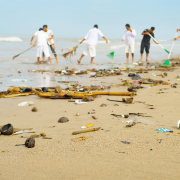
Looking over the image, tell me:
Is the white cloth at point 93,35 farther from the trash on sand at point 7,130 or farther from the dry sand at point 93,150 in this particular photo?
the trash on sand at point 7,130

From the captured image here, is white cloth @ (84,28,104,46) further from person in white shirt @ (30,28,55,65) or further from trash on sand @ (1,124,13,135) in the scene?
trash on sand @ (1,124,13,135)

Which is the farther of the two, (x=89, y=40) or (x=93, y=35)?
(x=89, y=40)

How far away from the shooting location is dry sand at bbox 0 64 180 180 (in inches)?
65.0

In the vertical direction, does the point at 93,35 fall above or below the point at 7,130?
above

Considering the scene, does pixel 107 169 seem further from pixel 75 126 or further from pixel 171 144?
pixel 75 126

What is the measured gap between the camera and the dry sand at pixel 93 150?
165 cm

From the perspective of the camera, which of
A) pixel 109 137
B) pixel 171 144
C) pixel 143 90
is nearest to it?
pixel 171 144

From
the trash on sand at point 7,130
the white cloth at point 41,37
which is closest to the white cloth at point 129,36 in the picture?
the white cloth at point 41,37

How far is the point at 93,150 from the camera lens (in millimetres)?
2041

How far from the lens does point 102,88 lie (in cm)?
543

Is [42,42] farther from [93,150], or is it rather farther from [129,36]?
[93,150]

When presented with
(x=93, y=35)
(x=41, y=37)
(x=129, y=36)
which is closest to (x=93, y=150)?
(x=41, y=37)

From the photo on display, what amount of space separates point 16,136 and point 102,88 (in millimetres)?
3204

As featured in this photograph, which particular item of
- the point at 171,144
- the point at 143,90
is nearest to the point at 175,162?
the point at 171,144
